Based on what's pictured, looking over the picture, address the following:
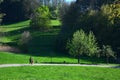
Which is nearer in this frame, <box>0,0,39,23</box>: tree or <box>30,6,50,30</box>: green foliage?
<box>30,6,50,30</box>: green foliage

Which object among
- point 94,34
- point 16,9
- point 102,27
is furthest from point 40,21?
point 102,27

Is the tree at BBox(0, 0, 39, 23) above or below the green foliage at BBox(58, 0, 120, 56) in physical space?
above

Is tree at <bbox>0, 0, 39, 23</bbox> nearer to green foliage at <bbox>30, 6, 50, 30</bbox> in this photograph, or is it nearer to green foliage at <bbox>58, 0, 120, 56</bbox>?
green foliage at <bbox>30, 6, 50, 30</bbox>

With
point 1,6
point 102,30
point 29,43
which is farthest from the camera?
point 1,6

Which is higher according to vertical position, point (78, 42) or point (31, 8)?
point (31, 8)

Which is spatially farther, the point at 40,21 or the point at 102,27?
the point at 40,21

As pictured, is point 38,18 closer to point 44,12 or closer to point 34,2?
point 44,12

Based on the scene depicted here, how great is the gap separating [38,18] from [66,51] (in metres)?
34.2

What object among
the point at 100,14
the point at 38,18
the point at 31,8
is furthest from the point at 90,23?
the point at 31,8

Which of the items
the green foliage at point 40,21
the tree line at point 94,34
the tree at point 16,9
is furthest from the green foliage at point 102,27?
the tree at point 16,9

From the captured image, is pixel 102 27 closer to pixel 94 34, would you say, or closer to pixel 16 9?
pixel 94 34

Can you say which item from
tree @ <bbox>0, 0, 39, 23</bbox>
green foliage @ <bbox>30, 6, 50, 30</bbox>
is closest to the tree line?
green foliage @ <bbox>30, 6, 50, 30</bbox>

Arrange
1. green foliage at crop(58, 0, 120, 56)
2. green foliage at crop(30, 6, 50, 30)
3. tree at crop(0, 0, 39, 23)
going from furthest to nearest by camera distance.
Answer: tree at crop(0, 0, 39, 23)
green foliage at crop(30, 6, 50, 30)
green foliage at crop(58, 0, 120, 56)

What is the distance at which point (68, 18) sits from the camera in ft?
332
